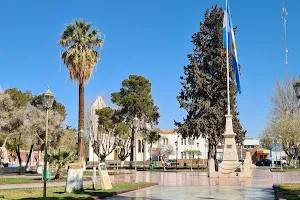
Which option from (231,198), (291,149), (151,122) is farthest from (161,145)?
(231,198)

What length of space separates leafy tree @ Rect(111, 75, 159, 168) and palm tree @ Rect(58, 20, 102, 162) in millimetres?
20343

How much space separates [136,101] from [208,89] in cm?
1270

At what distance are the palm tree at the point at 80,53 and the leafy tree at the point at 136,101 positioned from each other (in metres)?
20.3

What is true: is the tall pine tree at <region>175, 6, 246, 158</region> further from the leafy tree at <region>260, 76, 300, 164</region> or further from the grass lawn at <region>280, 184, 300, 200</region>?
the grass lawn at <region>280, 184, 300, 200</region>

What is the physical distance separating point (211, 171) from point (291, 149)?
23.9 meters

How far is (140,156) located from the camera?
293ft

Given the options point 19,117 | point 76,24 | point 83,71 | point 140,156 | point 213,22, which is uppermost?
point 213,22

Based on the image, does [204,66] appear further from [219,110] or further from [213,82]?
[219,110]

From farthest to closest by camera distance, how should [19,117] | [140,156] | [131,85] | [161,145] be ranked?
1. [161,145]
2. [140,156]
3. [131,85]
4. [19,117]

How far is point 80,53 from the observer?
35906 mm

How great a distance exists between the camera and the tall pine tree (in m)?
46.7

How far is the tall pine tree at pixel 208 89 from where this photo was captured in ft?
153

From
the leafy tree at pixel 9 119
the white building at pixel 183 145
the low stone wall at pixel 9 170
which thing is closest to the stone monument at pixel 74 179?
the leafy tree at pixel 9 119

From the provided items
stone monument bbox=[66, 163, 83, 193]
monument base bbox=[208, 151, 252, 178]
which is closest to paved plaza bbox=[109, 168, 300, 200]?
stone monument bbox=[66, 163, 83, 193]
